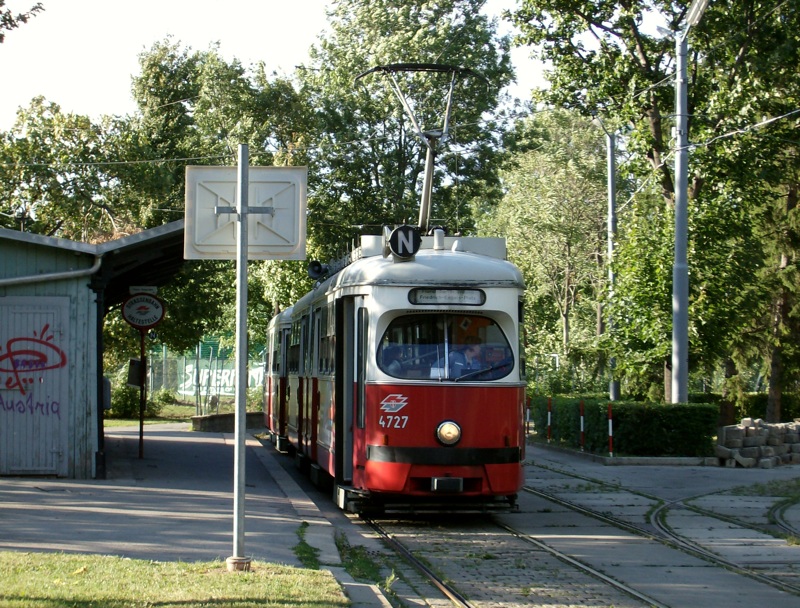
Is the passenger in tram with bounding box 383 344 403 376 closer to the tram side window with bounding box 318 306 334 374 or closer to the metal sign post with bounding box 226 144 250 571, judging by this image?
the tram side window with bounding box 318 306 334 374

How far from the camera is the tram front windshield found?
12.1 metres

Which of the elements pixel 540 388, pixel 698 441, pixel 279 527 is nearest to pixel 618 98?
pixel 698 441

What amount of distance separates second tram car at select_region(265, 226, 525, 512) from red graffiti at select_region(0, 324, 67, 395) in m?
4.36

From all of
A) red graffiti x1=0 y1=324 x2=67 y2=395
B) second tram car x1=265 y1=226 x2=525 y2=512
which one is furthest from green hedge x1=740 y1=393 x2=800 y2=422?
red graffiti x1=0 y1=324 x2=67 y2=395

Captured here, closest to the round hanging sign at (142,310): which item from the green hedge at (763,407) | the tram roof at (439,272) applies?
the tram roof at (439,272)

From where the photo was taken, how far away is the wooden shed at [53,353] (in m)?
14.8

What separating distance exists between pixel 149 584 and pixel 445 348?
5130 mm

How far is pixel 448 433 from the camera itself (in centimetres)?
1183

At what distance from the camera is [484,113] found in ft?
132

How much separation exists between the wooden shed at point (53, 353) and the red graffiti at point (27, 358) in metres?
0.01

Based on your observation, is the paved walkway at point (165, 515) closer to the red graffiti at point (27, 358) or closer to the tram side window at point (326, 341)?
the red graffiti at point (27, 358)

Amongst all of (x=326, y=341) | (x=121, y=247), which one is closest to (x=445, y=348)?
(x=326, y=341)

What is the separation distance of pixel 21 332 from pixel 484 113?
27402mm

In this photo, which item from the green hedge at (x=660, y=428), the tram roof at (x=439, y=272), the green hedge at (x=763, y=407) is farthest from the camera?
the green hedge at (x=763, y=407)
